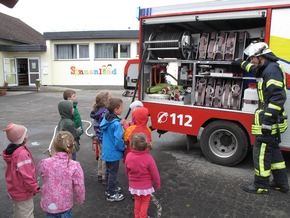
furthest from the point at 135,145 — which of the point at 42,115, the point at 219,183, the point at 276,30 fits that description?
the point at 42,115

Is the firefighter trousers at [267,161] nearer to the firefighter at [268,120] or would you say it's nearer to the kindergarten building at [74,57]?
the firefighter at [268,120]

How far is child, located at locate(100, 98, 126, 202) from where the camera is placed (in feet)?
11.8

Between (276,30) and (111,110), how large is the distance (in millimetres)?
2816

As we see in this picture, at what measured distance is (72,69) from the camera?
70.4 feet

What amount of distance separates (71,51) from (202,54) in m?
17.8

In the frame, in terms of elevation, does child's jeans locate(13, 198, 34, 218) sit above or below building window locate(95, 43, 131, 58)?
below

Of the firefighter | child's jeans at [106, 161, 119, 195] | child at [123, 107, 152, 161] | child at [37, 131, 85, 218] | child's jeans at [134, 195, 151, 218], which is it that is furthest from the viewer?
the firefighter

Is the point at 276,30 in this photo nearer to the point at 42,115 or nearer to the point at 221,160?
the point at 221,160

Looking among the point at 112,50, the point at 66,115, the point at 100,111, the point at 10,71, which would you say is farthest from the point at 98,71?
the point at 100,111

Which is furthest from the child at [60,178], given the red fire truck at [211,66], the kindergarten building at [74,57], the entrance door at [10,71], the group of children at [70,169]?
the entrance door at [10,71]

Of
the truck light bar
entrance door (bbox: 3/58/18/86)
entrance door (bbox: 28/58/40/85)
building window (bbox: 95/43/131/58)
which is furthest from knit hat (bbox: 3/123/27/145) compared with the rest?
entrance door (bbox: 3/58/18/86)

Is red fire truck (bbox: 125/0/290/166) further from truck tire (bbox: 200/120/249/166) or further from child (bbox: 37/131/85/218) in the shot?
child (bbox: 37/131/85/218)

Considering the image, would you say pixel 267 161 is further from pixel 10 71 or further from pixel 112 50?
pixel 10 71

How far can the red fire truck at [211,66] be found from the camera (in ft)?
14.9
